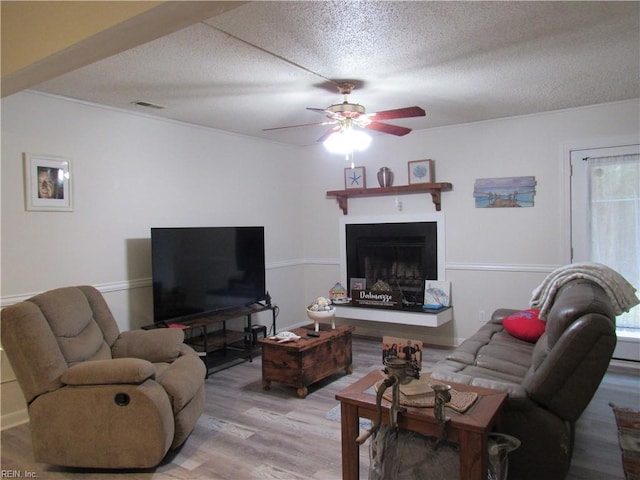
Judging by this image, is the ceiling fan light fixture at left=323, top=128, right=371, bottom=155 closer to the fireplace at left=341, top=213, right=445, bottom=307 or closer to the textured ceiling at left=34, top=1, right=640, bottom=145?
the textured ceiling at left=34, top=1, right=640, bottom=145

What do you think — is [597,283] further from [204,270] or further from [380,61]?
[204,270]

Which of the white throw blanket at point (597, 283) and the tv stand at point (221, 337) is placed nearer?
the white throw blanket at point (597, 283)

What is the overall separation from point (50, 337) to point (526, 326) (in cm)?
330

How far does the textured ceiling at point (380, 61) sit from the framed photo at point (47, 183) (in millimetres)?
542

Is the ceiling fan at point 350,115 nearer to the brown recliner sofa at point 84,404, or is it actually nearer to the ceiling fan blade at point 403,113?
the ceiling fan blade at point 403,113

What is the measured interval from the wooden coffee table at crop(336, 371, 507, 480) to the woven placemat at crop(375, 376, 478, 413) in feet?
0.07

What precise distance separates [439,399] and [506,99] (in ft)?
10.3

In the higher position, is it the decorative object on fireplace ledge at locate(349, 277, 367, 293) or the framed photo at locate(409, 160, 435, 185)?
the framed photo at locate(409, 160, 435, 185)

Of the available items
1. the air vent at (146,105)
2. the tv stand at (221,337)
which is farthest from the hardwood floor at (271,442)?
the air vent at (146,105)

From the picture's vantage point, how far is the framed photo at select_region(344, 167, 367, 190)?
18.1 ft

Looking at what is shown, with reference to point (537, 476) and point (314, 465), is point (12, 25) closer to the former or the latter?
point (314, 465)

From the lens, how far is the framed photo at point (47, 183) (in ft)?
Answer: 10.9

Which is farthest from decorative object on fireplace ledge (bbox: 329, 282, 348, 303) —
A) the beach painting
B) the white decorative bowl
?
the beach painting

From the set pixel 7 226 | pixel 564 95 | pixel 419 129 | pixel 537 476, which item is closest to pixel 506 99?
pixel 564 95
